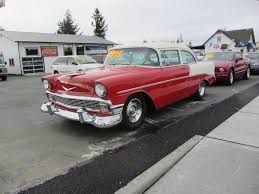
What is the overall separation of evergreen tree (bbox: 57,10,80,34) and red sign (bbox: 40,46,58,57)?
111ft

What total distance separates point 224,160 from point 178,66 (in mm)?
3180

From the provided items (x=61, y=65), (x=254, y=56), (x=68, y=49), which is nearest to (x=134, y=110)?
(x=61, y=65)

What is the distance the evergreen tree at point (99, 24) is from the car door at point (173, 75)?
2123 inches

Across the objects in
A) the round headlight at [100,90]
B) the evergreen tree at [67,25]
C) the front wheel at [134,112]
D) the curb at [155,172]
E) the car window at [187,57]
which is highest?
the evergreen tree at [67,25]

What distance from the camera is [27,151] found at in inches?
167

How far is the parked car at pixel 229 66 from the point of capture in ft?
35.8

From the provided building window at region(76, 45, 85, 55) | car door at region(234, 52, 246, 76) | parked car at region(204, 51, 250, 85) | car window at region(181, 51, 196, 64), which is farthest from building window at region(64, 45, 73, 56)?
car window at region(181, 51, 196, 64)

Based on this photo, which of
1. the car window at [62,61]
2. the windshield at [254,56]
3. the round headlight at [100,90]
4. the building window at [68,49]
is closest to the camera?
the round headlight at [100,90]

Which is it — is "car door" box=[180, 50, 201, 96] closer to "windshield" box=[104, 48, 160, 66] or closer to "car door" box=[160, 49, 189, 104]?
"car door" box=[160, 49, 189, 104]

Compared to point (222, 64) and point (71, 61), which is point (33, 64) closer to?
point (71, 61)

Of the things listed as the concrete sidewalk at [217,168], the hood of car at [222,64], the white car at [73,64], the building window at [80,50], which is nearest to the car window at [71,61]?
the white car at [73,64]

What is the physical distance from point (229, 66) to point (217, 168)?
845cm

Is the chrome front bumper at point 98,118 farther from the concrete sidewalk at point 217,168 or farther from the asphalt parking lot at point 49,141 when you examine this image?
the concrete sidewalk at point 217,168

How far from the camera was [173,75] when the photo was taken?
6102 millimetres
